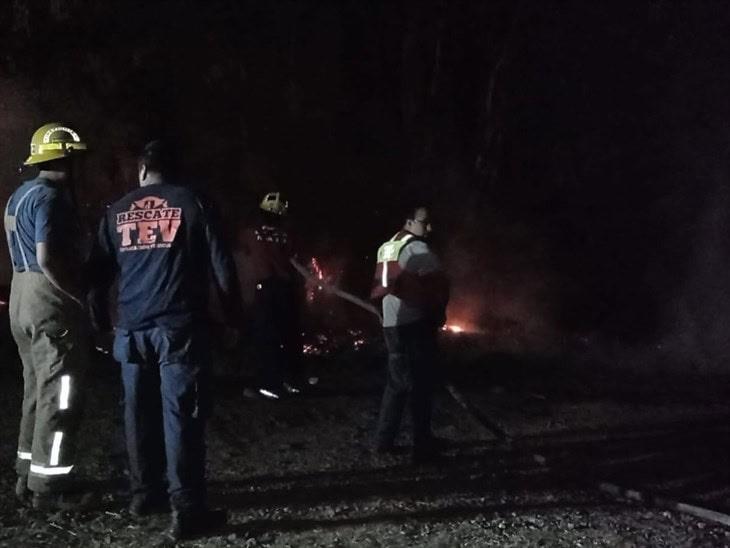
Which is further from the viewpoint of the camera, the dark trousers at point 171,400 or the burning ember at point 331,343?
the burning ember at point 331,343

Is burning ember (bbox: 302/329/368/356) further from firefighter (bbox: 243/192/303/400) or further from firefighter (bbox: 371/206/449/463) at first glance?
firefighter (bbox: 371/206/449/463)

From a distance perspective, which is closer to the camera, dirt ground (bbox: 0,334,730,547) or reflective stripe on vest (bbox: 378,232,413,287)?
dirt ground (bbox: 0,334,730,547)

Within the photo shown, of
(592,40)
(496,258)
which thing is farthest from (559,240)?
(592,40)

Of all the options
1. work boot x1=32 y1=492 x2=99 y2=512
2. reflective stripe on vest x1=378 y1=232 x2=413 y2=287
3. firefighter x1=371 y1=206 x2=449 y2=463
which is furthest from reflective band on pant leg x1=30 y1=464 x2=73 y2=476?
reflective stripe on vest x1=378 y1=232 x2=413 y2=287

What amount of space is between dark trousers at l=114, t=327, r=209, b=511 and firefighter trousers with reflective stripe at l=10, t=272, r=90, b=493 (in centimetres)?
40

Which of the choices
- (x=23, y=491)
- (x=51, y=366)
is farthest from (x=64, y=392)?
(x=23, y=491)

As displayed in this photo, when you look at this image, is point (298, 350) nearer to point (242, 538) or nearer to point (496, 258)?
point (242, 538)

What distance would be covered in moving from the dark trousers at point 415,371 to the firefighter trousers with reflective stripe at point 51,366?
2.36 meters

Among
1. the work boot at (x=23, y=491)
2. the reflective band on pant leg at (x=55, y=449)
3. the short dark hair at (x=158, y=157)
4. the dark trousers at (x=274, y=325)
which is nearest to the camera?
the short dark hair at (x=158, y=157)

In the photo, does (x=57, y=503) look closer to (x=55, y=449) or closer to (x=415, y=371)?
(x=55, y=449)

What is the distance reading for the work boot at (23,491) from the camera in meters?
5.18

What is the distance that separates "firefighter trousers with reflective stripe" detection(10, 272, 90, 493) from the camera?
488cm

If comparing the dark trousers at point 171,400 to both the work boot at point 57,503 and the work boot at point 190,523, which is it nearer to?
the work boot at point 190,523

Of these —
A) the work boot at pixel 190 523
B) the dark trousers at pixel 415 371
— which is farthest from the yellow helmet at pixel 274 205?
the work boot at pixel 190 523
